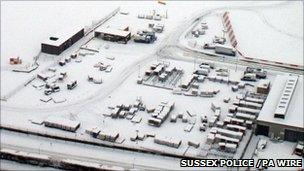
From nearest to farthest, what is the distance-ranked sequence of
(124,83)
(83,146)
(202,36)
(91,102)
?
(83,146)
(91,102)
(124,83)
(202,36)

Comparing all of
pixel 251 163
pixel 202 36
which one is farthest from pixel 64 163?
pixel 202 36

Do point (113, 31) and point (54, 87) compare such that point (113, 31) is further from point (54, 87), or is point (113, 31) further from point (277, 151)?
point (277, 151)

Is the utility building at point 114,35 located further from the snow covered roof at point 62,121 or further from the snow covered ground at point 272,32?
the snow covered roof at point 62,121

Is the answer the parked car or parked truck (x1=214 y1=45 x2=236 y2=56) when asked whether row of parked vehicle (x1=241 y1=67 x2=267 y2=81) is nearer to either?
the parked car

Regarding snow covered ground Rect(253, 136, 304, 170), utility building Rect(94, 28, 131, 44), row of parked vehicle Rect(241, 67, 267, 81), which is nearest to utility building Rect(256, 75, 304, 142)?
snow covered ground Rect(253, 136, 304, 170)

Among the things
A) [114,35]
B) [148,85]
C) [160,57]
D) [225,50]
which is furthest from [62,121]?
[225,50]

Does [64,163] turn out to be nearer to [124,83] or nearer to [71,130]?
[71,130]
